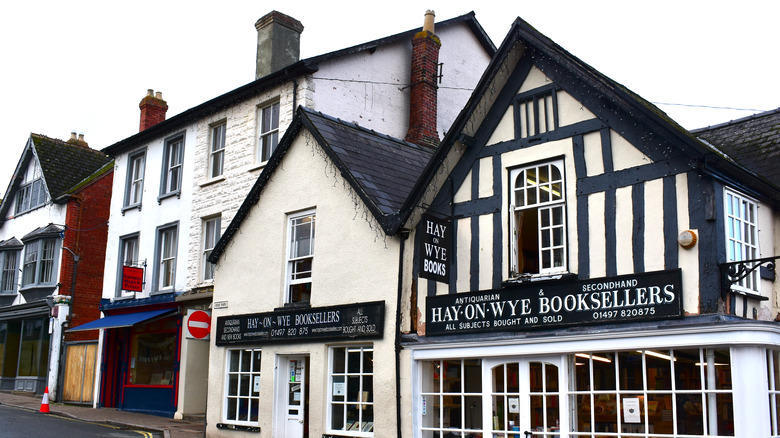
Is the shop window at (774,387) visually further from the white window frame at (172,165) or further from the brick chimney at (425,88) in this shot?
the white window frame at (172,165)

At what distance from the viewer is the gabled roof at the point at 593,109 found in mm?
9578

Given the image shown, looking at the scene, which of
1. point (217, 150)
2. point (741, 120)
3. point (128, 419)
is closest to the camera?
point (741, 120)

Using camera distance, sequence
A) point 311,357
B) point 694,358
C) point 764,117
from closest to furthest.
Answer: point 694,358, point 764,117, point 311,357

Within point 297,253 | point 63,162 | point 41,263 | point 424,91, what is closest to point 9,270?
point 41,263

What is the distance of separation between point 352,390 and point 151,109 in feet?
52.4

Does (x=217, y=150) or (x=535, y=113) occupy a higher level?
(x=217, y=150)

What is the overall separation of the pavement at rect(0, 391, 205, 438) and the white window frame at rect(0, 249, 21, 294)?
20.1ft

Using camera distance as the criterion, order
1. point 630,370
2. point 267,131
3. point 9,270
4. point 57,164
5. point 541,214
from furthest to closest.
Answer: point 9,270
point 57,164
point 267,131
point 541,214
point 630,370

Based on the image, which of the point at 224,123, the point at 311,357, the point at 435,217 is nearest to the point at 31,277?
the point at 224,123

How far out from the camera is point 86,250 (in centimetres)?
2633

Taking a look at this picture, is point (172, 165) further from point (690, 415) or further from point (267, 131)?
point (690, 415)

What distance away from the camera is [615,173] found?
409 inches

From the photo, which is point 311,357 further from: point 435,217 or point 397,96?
point 397,96

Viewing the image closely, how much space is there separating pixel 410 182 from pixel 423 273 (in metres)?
3.52
